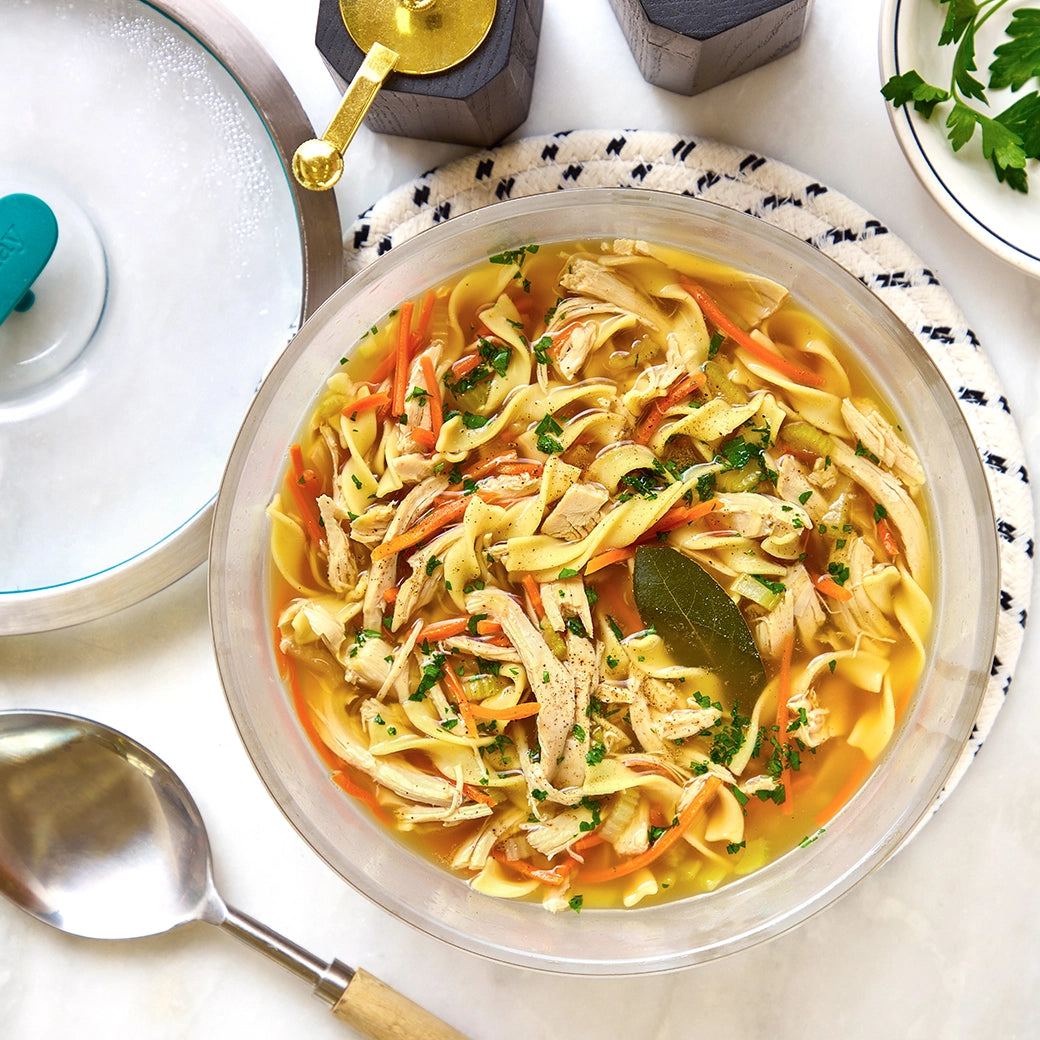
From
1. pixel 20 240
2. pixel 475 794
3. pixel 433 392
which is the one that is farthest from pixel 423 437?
pixel 20 240

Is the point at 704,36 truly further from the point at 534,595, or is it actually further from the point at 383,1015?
the point at 383,1015

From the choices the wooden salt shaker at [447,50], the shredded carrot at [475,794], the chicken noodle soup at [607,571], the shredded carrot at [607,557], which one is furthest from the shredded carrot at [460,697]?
the wooden salt shaker at [447,50]

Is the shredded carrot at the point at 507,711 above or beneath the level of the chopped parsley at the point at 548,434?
beneath

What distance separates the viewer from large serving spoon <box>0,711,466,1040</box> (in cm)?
260

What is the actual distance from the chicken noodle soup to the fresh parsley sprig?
52cm

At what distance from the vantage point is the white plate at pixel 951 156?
2227 millimetres

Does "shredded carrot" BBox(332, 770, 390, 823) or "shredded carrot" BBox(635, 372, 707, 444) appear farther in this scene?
"shredded carrot" BBox(332, 770, 390, 823)

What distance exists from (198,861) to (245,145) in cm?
192

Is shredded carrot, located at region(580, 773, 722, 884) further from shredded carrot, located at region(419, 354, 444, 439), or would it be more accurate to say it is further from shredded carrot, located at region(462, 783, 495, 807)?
shredded carrot, located at region(419, 354, 444, 439)

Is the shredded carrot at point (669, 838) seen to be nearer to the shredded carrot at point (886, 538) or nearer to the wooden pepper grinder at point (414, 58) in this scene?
the shredded carrot at point (886, 538)

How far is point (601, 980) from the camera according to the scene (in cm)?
259

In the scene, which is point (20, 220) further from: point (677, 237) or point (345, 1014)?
point (345, 1014)

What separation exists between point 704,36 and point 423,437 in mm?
1073

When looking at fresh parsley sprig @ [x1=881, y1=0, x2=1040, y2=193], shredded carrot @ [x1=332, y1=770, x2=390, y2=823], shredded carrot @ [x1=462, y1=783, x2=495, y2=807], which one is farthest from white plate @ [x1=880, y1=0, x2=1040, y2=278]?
shredded carrot @ [x1=332, y1=770, x2=390, y2=823]
